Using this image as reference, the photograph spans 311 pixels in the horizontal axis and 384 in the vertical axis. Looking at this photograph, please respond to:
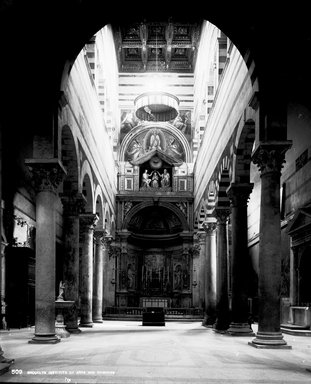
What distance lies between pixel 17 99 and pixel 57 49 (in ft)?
10.9

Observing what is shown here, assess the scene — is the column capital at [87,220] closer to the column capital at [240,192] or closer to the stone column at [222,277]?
the stone column at [222,277]

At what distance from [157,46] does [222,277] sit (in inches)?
652

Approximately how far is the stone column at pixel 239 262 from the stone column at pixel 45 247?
16.3 ft

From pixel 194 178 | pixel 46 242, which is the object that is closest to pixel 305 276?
pixel 46 242

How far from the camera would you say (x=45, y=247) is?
37.7ft

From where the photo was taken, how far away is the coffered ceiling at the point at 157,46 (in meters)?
28.6

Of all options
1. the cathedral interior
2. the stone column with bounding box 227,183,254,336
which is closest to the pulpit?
the cathedral interior

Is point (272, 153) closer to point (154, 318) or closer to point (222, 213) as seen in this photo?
point (222, 213)

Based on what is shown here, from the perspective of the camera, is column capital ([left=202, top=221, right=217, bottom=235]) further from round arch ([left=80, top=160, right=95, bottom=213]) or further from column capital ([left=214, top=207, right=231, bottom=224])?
round arch ([left=80, top=160, right=95, bottom=213])

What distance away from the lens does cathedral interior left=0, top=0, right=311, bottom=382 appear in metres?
11.2

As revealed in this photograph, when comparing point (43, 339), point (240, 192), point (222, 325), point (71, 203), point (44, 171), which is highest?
point (44, 171)

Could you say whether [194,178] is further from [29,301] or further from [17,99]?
[17,99]

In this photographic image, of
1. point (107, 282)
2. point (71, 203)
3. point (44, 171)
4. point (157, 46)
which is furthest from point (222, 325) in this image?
point (157, 46)

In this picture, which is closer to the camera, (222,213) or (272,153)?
(272,153)
